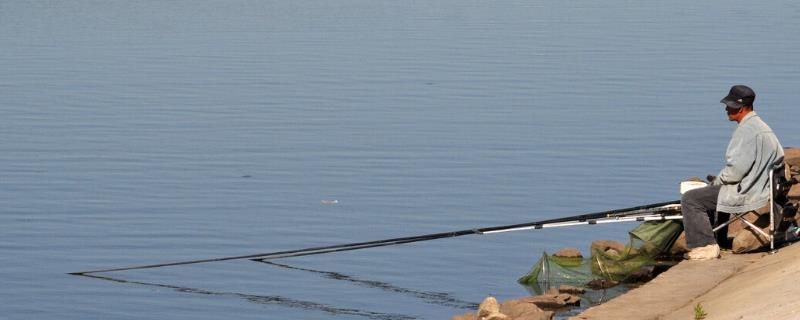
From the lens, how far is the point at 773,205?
1087cm

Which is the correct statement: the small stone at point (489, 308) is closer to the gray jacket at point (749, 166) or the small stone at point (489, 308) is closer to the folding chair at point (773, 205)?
the gray jacket at point (749, 166)

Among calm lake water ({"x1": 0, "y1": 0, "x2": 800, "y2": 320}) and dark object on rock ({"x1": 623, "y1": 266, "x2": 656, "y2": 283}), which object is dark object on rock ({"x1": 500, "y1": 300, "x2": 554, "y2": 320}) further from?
dark object on rock ({"x1": 623, "y1": 266, "x2": 656, "y2": 283})

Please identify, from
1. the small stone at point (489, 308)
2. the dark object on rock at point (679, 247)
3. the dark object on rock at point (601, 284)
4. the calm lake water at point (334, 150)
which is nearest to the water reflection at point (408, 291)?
the calm lake water at point (334, 150)

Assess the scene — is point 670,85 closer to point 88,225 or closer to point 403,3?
point 88,225

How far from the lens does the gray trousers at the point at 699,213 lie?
11.1m

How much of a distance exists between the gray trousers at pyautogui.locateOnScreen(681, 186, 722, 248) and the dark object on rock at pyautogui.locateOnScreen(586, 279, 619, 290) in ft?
4.25

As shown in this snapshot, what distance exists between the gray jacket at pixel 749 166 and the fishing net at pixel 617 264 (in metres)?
1.22

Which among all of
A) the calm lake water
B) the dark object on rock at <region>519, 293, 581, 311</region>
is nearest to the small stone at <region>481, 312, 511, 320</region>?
the dark object on rock at <region>519, 293, 581, 311</region>

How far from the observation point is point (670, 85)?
27.7 meters

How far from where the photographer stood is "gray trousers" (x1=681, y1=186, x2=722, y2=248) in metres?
11.1

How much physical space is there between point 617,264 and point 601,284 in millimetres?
268

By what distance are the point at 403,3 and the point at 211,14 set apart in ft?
23.6

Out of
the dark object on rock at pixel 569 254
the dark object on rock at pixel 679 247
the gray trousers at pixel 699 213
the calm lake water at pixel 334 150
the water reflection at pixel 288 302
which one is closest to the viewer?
the gray trousers at pixel 699 213

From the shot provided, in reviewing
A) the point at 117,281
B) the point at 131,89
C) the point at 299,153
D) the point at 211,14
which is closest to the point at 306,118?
the point at 299,153
